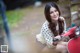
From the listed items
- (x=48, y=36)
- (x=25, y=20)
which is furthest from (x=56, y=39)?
(x=25, y=20)

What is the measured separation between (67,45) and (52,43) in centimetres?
5

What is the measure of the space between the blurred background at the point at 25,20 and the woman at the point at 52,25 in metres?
0.02

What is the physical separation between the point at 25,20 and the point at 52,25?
0.10 m

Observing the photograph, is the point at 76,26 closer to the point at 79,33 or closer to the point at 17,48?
the point at 79,33

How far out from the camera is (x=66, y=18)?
689 mm

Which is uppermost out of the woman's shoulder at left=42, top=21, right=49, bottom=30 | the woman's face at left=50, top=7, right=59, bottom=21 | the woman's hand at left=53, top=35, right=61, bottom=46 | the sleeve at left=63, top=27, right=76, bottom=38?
the woman's face at left=50, top=7, right=59, bottom=21

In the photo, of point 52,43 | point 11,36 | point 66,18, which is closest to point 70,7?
point 66,18

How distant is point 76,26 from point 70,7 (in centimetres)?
7

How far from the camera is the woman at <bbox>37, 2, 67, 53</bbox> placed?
0.68m

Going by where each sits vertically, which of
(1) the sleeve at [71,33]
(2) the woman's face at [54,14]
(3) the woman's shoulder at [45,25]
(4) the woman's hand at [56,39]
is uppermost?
(2) the woman's face at [54,14]

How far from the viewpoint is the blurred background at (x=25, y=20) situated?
27.2 inches

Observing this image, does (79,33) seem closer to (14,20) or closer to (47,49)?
(47,49)

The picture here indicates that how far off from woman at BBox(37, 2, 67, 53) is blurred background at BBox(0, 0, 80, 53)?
0.02m

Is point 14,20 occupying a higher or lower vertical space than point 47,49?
higher
